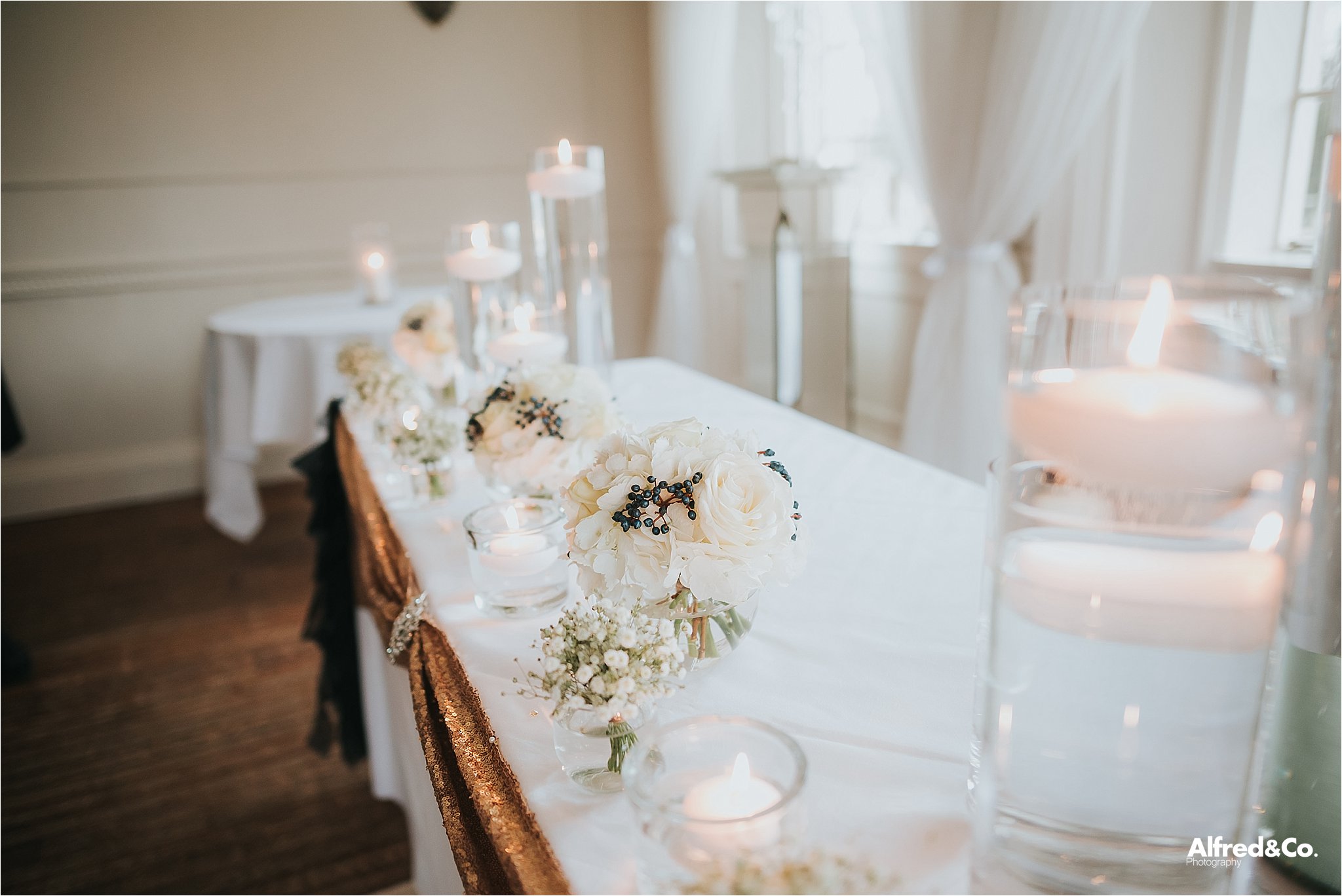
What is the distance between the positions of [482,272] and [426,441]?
45 cm

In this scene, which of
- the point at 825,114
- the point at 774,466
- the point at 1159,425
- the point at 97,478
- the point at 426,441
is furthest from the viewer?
the point at 97,478

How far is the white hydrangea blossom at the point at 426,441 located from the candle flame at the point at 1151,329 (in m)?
0.92

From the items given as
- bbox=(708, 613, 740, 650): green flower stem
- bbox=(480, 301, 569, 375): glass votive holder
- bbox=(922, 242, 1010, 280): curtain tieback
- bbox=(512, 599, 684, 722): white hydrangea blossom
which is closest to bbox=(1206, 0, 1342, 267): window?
bbox=(922, 242, 1010, 280): curtain tieback

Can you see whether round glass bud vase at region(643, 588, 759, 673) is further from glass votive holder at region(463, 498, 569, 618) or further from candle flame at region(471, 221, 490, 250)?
candle flame at region(471, 221, 490, 250)

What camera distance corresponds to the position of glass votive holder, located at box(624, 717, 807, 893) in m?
0.42

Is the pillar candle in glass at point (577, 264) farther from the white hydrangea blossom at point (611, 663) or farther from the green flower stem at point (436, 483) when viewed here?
the white hydrangea blossom at point (611, 663)

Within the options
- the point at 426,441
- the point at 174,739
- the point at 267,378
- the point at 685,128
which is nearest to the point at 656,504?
the point at 426,441

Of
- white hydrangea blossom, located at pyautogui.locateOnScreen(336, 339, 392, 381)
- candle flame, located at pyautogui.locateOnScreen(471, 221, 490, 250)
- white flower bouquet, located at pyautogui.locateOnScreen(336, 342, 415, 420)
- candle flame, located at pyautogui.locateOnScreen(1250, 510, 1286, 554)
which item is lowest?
white flower bouquet, located at pyautogui.locateOnScreen(336, 342, 415, 420)

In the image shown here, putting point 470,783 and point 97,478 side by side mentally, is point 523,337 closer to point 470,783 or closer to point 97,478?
point 470,783

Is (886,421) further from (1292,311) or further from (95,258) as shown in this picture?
(95,258)

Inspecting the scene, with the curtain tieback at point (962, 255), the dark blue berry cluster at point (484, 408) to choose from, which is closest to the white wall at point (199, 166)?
the curtain tieback at point (962, 255)

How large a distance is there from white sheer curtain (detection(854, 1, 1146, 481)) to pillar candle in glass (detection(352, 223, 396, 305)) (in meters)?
1.74

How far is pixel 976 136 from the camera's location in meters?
2.46

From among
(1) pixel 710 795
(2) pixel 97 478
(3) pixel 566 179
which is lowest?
(2) pixel 97 478
